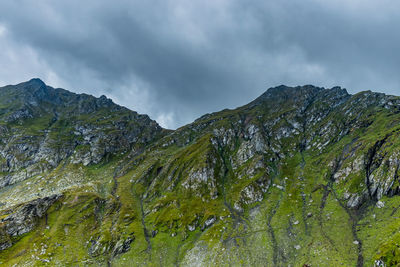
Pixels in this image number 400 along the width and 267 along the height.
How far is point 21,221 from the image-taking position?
126 m

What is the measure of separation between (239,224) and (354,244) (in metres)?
63.1

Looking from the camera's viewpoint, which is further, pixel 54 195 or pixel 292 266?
pixel 54 195

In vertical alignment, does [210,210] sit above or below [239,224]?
above

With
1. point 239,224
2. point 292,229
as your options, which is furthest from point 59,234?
point 292,229

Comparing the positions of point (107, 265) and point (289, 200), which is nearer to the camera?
point (107, 265)

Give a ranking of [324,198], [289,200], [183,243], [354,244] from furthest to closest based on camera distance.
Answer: [289,200] → [324,198] → [183,243] → [354,244]

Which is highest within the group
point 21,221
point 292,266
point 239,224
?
point 21,221

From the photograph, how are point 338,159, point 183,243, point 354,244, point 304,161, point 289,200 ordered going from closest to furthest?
point 354,244
point 183,243
point 289,200
point 338,159
point 304,161

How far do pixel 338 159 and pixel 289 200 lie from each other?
2576 inches

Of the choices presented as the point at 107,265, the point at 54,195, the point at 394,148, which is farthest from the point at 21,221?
the point at 394,148

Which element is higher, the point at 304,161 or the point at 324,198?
the point at 304,161

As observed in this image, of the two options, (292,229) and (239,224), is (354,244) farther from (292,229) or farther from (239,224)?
(239,224)

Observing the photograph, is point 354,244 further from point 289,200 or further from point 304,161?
point 304,161

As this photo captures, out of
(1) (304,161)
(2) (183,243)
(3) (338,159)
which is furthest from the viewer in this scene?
(1) (304,161)
